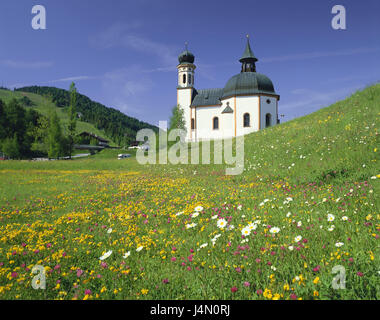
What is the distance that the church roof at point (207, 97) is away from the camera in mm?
51384

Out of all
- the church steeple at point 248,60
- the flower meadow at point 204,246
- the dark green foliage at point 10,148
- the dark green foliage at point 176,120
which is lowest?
the flower meadow at point 204,246

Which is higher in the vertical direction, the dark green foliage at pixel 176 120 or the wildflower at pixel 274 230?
the dark green foliage at pixel 176 120

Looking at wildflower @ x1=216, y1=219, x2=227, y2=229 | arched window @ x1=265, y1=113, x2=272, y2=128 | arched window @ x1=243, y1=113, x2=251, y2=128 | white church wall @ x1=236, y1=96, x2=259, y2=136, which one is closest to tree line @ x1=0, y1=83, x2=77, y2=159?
white church wall @ x1=236, y1=96, x2=259, y2=136

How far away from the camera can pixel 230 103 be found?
4647 cm

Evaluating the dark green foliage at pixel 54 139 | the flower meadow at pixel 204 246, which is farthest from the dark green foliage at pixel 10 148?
the flower meadow at pixel 204 246

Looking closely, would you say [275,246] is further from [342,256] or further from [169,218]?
[169,218]

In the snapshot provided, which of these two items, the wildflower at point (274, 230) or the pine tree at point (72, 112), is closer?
the wildflower at point (274, 230)

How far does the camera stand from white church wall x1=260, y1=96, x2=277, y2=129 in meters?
→ 44.3

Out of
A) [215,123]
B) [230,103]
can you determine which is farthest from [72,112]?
[230,103]

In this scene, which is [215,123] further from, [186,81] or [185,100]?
[186,81]

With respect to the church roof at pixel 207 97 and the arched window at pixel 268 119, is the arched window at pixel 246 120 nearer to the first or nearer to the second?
the arched window at pixel 268 119

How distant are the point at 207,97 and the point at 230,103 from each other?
28.7ft

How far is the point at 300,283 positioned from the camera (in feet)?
7.89
